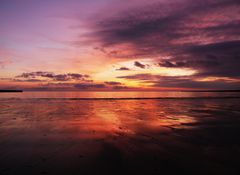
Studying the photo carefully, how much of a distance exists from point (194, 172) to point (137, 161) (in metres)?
2.12

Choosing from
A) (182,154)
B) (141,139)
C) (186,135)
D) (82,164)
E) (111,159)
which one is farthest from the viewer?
(186,135)

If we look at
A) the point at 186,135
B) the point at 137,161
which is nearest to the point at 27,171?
the point at 137,161

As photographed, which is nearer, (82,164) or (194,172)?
(194,172)

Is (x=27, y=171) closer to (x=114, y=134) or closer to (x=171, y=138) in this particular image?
(x=114, y=134)

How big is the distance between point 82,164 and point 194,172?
13.2ft

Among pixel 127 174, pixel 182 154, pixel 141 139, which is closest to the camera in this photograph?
pixel 127 174

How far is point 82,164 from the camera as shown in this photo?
708cm

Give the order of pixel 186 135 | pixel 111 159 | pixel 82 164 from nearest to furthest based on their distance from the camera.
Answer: pixel 82 164 → pixel 111 159 → pixel 186 135

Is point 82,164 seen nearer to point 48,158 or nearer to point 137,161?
point 48,158

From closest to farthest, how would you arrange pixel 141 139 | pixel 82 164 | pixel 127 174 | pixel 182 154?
pixel 127 174, pixel 82 164, pixel 182 154, pixel 141 139

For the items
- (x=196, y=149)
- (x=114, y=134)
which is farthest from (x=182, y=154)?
(x=114, y=134)

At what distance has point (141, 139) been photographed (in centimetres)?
1077

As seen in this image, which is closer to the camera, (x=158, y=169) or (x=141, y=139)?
(x=158, y=169)

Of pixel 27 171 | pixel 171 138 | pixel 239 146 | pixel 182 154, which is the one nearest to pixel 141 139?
pixel 171 138
